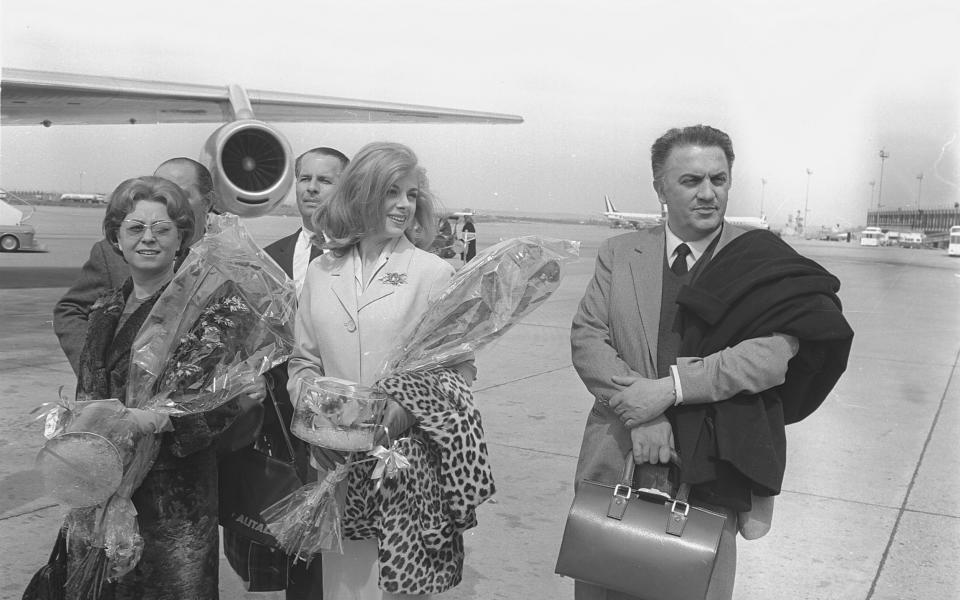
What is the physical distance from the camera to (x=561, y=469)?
5.18 metres

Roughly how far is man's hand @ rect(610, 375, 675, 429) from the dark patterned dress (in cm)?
108

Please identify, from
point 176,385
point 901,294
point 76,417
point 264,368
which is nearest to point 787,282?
point 264,368

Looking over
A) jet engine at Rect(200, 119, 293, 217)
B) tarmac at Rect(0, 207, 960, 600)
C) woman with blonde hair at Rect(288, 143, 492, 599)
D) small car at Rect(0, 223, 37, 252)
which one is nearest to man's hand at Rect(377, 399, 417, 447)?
woman with blonde hair at Rect(288, 143, 492, 599)

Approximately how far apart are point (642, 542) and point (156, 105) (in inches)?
501

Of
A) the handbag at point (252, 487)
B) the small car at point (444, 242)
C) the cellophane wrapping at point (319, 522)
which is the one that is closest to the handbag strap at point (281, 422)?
the handbag at point (252, 487)

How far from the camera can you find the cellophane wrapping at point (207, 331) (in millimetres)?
2207

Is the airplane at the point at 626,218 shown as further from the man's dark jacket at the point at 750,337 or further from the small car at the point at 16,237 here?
the man's dark jacket at the point at 750,337

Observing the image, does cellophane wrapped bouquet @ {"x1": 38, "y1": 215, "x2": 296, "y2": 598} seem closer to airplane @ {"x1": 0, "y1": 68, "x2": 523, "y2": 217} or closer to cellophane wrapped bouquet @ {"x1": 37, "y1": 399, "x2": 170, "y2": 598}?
cellophane wrapped bouquet @ {"x1": 37, "y1": 399, "x2": 170, "y2": 598}

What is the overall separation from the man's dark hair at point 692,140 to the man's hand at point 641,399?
64cm

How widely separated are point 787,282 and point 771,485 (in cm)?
53

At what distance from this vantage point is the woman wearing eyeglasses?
2309mm

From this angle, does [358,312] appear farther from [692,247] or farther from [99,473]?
[692,247]

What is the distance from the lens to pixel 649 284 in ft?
8.04

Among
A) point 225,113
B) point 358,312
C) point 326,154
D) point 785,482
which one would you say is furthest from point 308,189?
point 225,113
